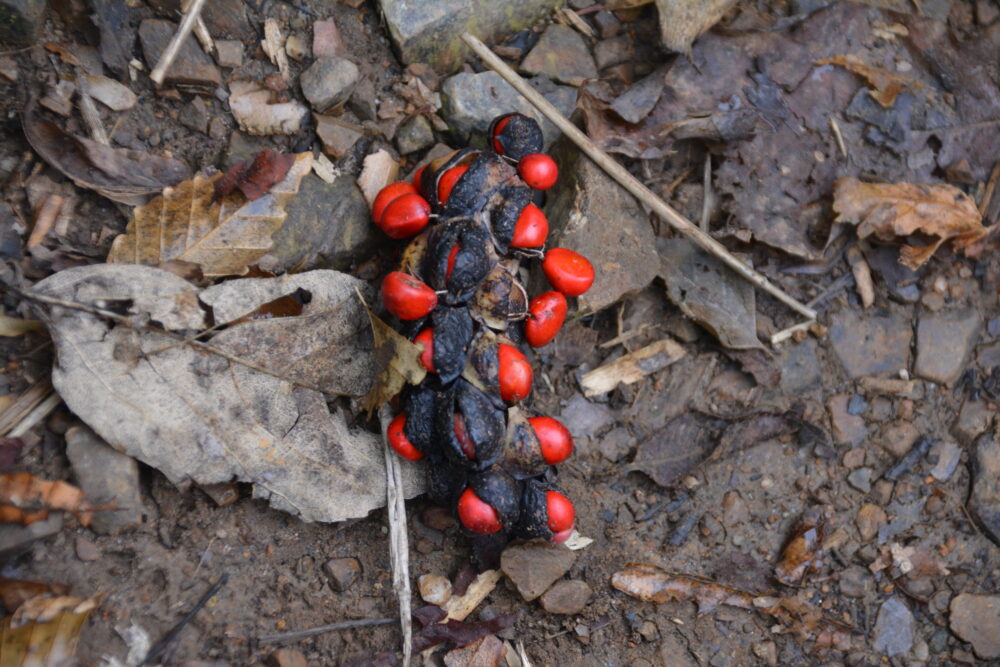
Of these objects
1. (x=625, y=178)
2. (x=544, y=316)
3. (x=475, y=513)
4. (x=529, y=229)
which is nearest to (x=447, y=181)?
(x=529, y=229)

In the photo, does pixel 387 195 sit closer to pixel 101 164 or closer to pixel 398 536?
pixel 101 164

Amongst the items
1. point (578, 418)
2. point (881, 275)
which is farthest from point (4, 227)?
point (881, 275)

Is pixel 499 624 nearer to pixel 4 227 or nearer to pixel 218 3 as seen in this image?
pixel 4 227

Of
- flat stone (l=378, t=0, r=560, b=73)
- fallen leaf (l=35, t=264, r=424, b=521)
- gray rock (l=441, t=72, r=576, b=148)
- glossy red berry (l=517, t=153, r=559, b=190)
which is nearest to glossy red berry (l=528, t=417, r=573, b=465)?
fallen leaf (l=35, t=264, r=424, b=521)

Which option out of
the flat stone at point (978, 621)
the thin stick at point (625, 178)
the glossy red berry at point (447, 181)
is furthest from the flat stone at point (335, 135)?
the flat stone at point (978, 621)

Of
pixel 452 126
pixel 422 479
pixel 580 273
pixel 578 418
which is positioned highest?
pixel 452 126

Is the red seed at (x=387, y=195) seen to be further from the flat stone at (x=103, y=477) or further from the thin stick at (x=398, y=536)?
the flat stone at (x=103, y=477)
